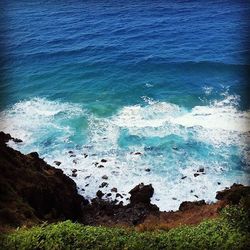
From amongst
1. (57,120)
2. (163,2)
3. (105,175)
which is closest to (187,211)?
(105,175)

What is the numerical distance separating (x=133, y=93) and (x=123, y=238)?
74.4 feet

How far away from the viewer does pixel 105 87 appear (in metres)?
34.5

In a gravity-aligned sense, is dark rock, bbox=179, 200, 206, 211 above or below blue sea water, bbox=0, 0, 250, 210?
below

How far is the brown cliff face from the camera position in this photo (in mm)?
14773

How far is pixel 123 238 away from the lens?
11.4 meters

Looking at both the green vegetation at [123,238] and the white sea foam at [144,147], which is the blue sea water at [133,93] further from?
the green vegetation at [123,238]

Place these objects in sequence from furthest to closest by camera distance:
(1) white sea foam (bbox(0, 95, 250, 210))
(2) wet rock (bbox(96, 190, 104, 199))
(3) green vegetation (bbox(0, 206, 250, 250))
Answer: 1. (1) white sea foam (bbox(0, 95, 250, 210))
2. (2) wet rock (bbox(96, 190, 104, 199))
3. (3) green vegetation (bbox(0, 206, 250, 250))

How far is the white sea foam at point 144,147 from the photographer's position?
22.7 meters

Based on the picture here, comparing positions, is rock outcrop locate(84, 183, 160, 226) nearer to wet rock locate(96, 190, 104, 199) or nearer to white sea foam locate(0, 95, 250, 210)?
wet rock locate(96, 190, 104, 199)

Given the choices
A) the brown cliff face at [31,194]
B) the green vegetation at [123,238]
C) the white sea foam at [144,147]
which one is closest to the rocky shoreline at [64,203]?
the brown cliff face at [31,194]

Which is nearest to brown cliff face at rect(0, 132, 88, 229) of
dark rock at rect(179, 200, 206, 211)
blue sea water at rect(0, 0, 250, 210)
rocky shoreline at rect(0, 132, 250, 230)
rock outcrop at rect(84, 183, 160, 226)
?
rocky shoreline at rect(0, 132, 250, 230)

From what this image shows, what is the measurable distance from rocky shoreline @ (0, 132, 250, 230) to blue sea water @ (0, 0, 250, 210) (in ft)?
3.75

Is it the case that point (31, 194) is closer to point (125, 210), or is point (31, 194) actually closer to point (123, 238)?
point (125, 210)

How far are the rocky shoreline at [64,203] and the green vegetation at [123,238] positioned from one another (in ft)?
7.54
